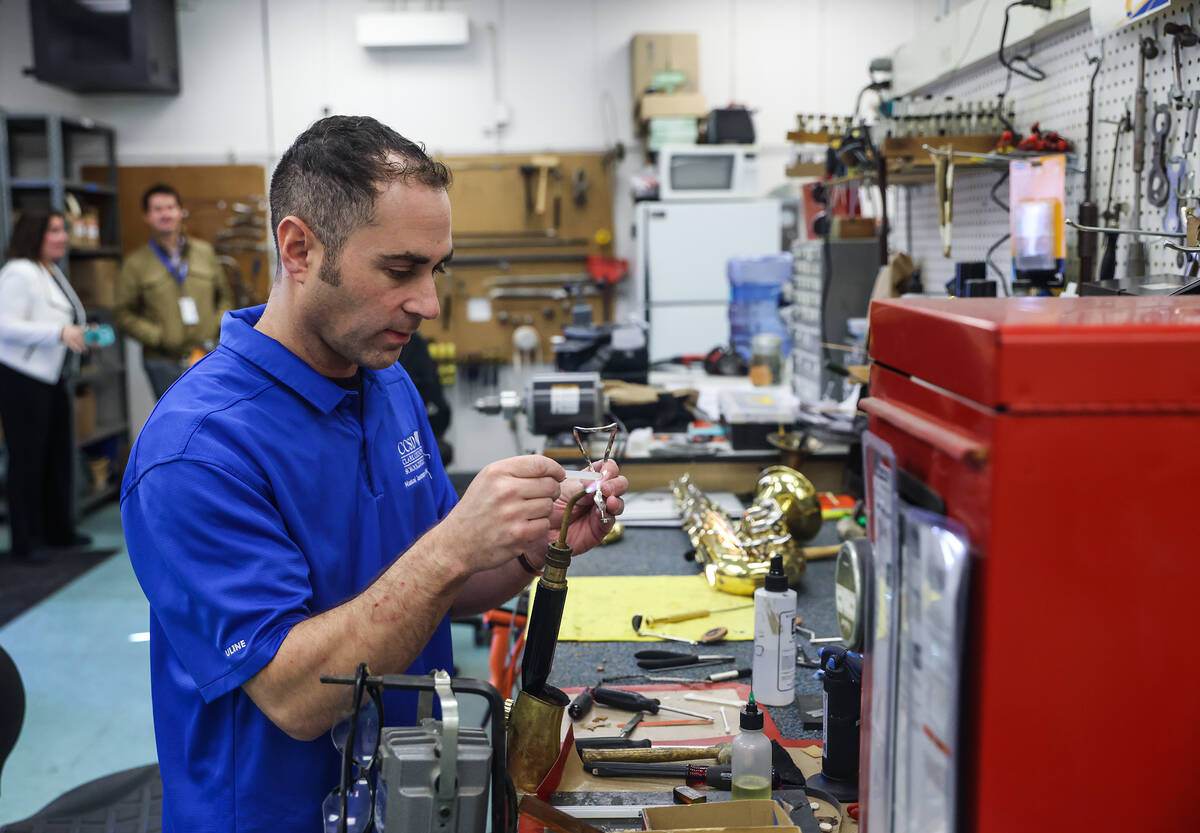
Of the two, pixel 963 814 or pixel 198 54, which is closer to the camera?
pixel 963 814

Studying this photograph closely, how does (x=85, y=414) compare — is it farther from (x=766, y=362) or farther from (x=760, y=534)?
(x=760, y=534)

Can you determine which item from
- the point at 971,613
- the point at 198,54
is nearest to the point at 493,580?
the point at 971,613

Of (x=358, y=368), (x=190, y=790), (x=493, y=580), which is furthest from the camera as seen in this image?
(x=493, y=580)

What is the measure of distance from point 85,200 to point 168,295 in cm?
134

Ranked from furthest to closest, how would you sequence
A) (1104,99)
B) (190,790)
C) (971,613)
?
(1104,99)
(190,790)
(971,613)

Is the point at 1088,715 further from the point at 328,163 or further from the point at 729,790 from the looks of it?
the point at 328,163

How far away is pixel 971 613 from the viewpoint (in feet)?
2.06

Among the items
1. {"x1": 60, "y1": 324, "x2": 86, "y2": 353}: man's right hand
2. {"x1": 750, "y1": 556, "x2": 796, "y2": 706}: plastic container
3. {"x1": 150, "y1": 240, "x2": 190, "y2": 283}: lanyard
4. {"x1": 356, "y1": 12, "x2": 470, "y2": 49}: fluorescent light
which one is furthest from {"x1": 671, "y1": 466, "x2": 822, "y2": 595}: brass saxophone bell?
{"x1": 356, "y1": 12, "x2": 470, "y2": 49}: fluorescent light

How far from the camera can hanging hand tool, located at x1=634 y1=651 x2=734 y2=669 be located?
1614 mm

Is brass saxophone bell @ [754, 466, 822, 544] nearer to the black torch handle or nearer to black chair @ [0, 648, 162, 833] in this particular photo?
the black torch handle

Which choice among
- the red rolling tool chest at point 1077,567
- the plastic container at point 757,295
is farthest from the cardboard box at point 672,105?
the red rolling tool chest at point 1077,567

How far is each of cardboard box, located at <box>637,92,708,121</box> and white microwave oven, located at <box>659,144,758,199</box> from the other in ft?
0.96

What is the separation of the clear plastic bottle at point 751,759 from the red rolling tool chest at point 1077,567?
18.9 inches

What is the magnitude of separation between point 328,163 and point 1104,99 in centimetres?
177
